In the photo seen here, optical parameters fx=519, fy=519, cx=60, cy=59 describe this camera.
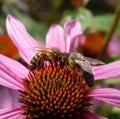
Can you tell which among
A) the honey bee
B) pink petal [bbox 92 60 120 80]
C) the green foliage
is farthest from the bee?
the green foliage

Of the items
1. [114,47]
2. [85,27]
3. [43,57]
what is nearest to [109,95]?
[43,57]

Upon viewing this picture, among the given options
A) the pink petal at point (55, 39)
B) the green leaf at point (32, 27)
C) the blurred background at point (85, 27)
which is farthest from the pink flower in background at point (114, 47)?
the pink petal at point (55, 39)

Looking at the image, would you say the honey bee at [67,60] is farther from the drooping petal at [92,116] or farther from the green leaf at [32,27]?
the green leaf at [32,27]

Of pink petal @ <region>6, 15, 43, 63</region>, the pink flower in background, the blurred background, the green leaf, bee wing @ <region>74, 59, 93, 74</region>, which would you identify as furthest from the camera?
the pink flower in background

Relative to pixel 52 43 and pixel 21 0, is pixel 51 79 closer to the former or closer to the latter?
pixel 52 43

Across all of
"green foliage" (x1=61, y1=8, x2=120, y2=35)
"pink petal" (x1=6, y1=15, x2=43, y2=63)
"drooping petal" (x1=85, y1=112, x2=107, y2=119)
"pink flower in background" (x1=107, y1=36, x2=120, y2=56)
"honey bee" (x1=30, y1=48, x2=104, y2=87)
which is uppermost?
"pink flower in background" (x1=107, y1=36, x2=120, y2=56)

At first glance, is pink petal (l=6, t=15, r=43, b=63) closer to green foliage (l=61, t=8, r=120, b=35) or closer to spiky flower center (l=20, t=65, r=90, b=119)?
spiky flower center (l=20, t=65, r=90, b=119)
